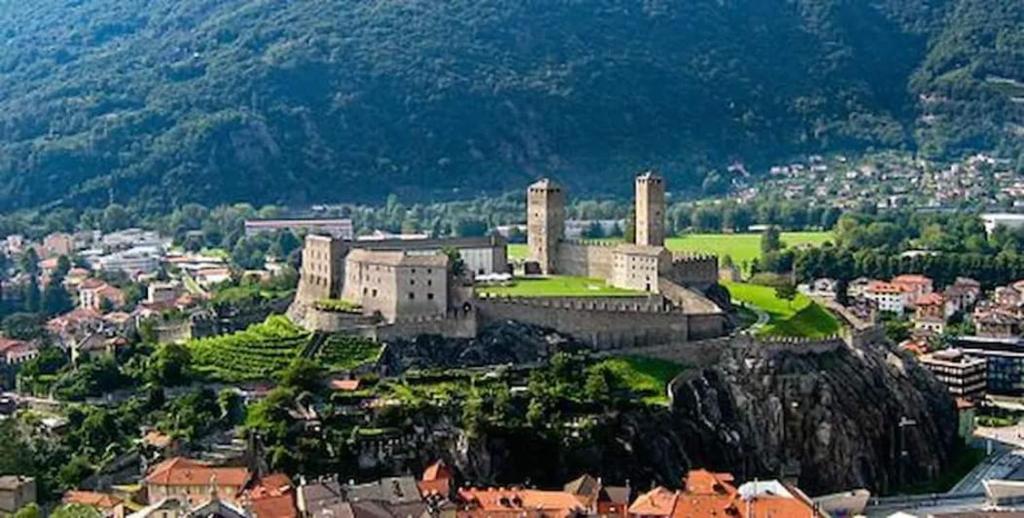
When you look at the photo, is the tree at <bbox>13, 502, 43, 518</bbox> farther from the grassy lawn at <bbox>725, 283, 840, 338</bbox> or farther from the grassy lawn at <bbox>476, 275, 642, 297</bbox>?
the grassy lawn at <bbox>725, 283, 840, 338</bbox>

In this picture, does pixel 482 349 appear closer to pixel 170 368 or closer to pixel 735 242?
pixel 170 368

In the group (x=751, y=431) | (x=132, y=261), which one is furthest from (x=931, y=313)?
(x=132, y=261)

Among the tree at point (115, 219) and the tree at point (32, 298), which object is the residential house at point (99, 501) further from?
the tree at point (115, 219)

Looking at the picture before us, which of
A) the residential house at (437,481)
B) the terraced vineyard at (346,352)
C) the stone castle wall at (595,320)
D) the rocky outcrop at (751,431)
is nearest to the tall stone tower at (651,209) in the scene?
the stone castle wall at (595,320)

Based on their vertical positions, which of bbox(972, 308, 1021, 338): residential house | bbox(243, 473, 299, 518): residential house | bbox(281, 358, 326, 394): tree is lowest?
bbox(243, 473, 299, 518): residential house

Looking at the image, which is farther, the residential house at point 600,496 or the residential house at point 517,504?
the residential house at point 600,496

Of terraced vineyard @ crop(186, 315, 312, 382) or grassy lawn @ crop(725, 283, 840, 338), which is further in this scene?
grassy lawn @ crop(725, 283, 840, 338)

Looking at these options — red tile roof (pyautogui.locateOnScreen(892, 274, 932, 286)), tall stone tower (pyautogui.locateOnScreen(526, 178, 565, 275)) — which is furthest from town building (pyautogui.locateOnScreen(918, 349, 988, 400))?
red tile roof (pyautogui.locateOnScreen(892, 274, 932, 286))
